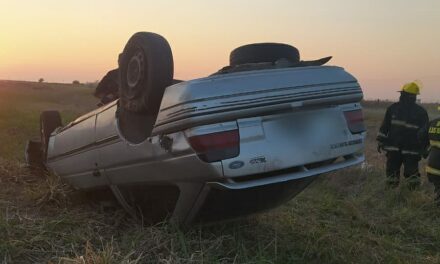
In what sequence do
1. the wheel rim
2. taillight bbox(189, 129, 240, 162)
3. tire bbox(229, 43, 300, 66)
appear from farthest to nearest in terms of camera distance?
tire bbox(229, 43, 300, 66)
the wheel rim
taillight bbox(189, 129, 240, 162)

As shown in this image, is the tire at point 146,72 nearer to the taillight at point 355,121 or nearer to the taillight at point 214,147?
the taillight at point 214,147

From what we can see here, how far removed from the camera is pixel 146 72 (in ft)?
12.7

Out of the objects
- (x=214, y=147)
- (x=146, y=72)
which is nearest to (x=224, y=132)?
(x=214, y=147)

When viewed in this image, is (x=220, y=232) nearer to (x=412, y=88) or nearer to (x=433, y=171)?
(x=433, y=171)

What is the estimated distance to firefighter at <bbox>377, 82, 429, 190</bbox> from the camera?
26.8 feet

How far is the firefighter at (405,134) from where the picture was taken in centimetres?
816

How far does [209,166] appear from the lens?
3.26 metres

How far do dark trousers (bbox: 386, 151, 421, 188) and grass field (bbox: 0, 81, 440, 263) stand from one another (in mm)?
891

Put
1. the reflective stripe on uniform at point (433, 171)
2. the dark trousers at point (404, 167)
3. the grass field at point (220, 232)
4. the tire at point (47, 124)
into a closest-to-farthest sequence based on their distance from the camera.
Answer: the grass field at point (220, 232), the tire at point (47, 124), the reflective stripe on uniform at point (433, 171), the dark trousers at point (404, 167)

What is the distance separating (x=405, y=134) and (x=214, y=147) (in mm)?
5734

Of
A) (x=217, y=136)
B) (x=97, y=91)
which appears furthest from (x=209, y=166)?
(x=97, y=91)

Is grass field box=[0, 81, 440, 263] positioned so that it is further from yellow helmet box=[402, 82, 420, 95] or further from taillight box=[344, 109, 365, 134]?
yellow helmet box=[402, 82, 420, 95]

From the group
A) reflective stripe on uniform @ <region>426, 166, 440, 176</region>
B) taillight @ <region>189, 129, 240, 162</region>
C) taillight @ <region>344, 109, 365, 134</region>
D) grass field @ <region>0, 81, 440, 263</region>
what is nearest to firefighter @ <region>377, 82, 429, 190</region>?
reflective stripe on uniform @ <region>426, 166, 440, 176</region>

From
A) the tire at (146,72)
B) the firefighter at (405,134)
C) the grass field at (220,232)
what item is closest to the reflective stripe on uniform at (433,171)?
the grass field at (220,232)
